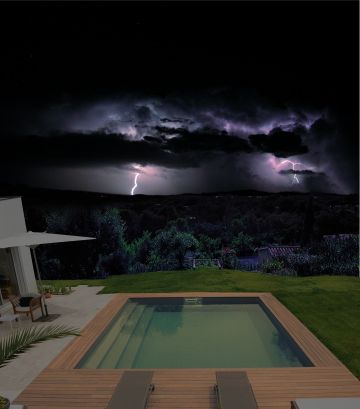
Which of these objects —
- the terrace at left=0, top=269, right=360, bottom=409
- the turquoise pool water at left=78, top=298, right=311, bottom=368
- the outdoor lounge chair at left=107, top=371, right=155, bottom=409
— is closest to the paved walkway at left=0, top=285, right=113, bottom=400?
the terrace at left=0, top=269, right=360, bottom=409

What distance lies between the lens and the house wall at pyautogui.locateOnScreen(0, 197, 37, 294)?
1142 cm

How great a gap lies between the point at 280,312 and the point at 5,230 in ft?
25.5

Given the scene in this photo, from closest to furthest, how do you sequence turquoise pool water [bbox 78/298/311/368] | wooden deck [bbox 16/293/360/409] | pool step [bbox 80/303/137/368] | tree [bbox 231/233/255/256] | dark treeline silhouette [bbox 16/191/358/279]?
wooden deck [bbox 16/293/360/409] < pool step [bbox 80/303/137/368] < turquoise pool water [bbox 78/298/311/368] < dark treeline silhouette [bbox 16/191/358/279] < tree [bbox 231/233/255/256]

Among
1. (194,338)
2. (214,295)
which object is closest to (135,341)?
(194,338)

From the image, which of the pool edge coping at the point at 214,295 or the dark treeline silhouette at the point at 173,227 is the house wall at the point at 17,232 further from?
the dark treeline silhouette at the point at 173,227

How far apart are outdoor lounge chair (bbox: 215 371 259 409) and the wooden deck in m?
0.25

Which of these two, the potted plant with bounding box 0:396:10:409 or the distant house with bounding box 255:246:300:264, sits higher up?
the potted plant with bounding box 0:396:10:409

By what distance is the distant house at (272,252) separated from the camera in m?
20.9

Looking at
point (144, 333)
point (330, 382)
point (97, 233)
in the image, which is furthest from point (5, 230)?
point (97, 233)

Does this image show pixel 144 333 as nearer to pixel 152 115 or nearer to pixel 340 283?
pixel 340 283

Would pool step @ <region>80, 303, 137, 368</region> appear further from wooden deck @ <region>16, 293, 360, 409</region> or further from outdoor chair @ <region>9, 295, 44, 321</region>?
outdoor chair @ <region>9, 295, 44, 321</region>

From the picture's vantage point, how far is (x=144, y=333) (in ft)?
33.0

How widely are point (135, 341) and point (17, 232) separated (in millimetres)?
5199

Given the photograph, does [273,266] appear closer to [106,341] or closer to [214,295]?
[214,295]
